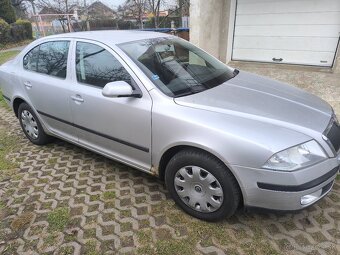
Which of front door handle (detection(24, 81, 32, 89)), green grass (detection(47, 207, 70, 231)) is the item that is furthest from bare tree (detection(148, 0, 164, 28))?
green grass (detection(47, 207, 70, 231))

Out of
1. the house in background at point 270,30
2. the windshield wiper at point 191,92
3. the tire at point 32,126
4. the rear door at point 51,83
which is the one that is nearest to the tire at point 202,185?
the windshield wiper at point 191,92

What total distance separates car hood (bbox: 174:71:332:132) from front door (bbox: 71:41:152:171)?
0.43 m

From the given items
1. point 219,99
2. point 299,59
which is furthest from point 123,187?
point 299,59

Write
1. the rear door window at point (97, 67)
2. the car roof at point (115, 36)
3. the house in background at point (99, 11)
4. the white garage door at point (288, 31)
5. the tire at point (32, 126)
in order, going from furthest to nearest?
the house in background at point (99, 11), the white garage door at point (288, 31), the tire at point (32, 126), the car roof at point (115, 36), the rear door window at point (97, 67)

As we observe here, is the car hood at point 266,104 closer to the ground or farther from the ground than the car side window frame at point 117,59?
closer to the ground

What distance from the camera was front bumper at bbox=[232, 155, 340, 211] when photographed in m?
2.13

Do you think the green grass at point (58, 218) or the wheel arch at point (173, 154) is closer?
the wheel arch at point (173, 154)

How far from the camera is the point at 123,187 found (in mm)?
3209

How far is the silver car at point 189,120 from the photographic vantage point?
2.19 m

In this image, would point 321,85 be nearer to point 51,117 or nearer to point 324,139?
point 324,139

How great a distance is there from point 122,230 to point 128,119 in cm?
101

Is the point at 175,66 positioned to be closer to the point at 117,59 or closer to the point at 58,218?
the point at 117,59

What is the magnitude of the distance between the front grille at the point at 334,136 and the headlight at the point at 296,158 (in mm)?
248

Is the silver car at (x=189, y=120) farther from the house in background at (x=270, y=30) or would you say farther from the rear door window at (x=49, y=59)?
the house in background at (x=270, y=30)
